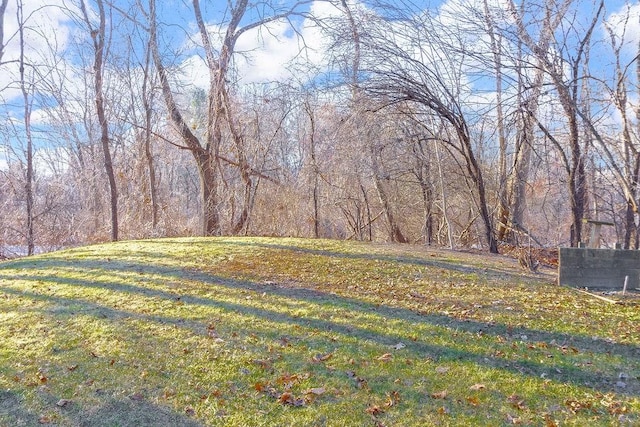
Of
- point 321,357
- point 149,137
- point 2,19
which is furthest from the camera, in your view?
point 149,137

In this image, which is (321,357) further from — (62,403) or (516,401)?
(62,403)

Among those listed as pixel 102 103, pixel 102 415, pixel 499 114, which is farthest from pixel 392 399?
pixel 102 103

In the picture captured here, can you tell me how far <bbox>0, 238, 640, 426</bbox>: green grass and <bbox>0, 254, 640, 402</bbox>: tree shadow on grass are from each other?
18mm

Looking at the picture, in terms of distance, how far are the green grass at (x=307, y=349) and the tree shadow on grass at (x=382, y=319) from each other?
0.06 feet

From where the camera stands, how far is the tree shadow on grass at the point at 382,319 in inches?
126

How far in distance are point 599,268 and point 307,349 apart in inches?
152

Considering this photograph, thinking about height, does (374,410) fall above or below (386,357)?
below

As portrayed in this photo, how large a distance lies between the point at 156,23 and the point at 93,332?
9.64 metres

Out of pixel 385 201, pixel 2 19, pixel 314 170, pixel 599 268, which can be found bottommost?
pixel 599 268

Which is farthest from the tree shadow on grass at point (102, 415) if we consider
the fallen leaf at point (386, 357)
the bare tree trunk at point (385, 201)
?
the bare tree trunk at point (385, 201)

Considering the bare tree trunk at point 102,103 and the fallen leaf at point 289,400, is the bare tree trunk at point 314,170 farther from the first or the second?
the fallen leaf at point 289,400

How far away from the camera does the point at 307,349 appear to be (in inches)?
138

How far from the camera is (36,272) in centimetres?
573

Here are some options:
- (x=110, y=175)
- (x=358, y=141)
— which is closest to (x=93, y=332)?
(x=358, y=141)
